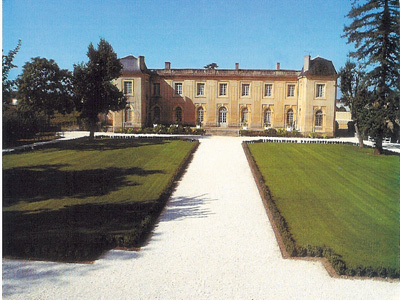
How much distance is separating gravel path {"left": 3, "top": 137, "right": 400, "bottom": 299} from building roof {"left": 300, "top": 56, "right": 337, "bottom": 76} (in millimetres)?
25807

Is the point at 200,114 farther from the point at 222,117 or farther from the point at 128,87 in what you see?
the point at 128,87

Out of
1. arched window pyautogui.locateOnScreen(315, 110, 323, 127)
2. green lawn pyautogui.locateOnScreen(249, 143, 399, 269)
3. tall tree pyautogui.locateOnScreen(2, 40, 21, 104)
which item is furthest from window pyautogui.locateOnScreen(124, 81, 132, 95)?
tall tree pyautogui.locateOnScreen(2, 40, 21, 104)

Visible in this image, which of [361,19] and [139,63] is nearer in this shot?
[361,19]

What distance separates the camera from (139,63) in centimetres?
→ 3297

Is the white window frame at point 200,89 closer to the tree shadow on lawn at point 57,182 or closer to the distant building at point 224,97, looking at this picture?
the distant building at point 224,97

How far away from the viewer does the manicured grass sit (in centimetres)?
758

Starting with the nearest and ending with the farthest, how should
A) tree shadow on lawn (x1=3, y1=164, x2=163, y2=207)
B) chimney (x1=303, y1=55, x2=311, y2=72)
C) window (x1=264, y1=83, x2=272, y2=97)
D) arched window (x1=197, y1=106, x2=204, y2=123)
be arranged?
1. tree shadow on lawn (x1=3, y1=164, x2=163, y2=207)
2. chimney (x1=303, y1=55, x2=311, y2=72)
3. window (x1=264, y1=83, x2=272, y2=97)
4. arched window (x1=197, y1=106, x2=204, y2=123)

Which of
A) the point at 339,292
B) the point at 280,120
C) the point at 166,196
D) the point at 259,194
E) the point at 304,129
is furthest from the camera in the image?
the point at 280,120

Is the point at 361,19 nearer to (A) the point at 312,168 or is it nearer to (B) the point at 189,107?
(A) the point at 312,168

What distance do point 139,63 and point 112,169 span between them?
20.0 m

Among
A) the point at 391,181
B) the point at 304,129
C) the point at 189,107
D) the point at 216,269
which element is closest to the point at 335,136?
the point at 304,129

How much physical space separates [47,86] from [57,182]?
1151cm

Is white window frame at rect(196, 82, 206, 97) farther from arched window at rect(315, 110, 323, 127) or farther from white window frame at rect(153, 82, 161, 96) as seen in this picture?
arched window at rect(315, 110, 323, 127)

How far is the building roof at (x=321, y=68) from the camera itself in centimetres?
3192
